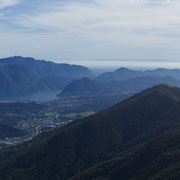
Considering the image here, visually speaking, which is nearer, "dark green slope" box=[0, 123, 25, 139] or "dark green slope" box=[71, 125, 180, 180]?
"dark green slope" box=[71, 125, 180, 180]

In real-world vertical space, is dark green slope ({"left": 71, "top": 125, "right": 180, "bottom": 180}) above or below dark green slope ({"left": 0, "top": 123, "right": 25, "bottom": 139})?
above

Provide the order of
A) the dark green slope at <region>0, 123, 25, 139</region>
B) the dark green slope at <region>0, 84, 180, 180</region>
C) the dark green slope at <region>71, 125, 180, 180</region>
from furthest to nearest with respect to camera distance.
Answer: the dark green slope at <region>0, 123, 25, 139</region>
the dark green slope at <region>0, 84, 180, 180</region>
the dark green slope at <region>71, 125, 180, 180</region>

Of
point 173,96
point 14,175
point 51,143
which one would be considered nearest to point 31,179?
point 14,175

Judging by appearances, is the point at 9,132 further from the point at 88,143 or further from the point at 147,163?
the point at 147,163

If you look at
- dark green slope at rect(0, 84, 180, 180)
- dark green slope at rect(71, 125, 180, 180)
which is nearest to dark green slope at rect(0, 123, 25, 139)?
dark green slope at rect(0, 84, 180, 180)

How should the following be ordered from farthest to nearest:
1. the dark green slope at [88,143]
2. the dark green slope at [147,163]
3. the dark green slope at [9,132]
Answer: the dark green slope at [9,132] < the dark green slope at [88,143] < the dark green slope at [147,163]

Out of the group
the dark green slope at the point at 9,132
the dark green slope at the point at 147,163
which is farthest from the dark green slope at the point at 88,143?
the dark green slope at the point at 9,132

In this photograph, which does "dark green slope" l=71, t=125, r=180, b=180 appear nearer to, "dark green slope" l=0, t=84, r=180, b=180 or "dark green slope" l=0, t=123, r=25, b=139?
"dark green slope" l=0, t=84, r=180, b=180

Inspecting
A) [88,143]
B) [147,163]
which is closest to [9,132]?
[88,143]

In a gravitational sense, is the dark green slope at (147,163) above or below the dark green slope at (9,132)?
above

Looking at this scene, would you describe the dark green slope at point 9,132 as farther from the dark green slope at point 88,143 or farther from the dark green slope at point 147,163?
the dark green slope at point 147,163
